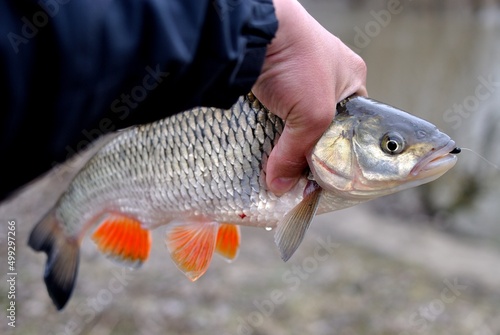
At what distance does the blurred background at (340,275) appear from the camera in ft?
15.0

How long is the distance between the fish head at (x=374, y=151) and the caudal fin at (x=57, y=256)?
118 centimetres

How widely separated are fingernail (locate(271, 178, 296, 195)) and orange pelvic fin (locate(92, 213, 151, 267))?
0.72 meters

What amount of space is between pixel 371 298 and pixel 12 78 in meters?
4.42

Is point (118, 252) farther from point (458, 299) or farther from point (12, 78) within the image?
point (458, 299)

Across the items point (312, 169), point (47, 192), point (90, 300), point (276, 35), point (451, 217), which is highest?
point (276, 35)

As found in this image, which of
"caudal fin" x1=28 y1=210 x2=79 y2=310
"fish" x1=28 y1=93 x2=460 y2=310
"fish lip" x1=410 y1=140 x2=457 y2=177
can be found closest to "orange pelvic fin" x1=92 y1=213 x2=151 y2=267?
"fish" x1=28 y1=93 x2=460 y2=310

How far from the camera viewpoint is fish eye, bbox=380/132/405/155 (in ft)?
6.15

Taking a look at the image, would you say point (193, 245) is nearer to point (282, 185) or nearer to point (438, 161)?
point (282, 185)

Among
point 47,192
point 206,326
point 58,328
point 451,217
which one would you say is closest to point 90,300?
point 58,328

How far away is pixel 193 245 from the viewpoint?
7.48 feet

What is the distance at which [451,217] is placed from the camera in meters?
7.82

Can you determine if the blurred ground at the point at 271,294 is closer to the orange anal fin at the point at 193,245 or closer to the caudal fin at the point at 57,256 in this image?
the caudal fin at the point at 57,256

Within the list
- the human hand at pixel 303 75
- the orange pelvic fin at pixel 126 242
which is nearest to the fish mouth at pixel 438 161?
the human hand at pixel 303 75

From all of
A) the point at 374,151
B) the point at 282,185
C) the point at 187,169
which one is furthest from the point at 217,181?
the point at 374,151
